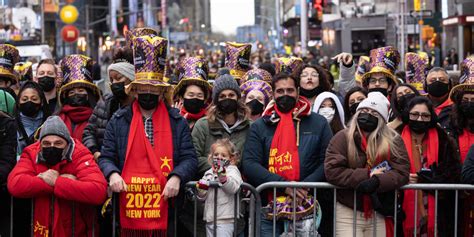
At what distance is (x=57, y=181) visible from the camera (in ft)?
25.1

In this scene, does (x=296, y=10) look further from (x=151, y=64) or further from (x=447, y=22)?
(x=151, y=64)

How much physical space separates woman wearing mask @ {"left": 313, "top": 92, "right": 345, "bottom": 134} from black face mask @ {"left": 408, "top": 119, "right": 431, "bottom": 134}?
41.1 inches

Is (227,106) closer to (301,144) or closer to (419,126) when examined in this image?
(301,144)

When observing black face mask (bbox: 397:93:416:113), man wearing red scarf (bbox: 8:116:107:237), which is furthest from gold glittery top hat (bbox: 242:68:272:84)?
man wearing red scarf (bbox: 8:116:107:237)

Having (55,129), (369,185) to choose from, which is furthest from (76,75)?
(369,185)

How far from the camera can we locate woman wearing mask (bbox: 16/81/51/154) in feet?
29.5

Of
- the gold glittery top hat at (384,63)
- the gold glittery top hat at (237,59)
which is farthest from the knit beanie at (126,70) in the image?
the gold glittery top hat at (237,59)

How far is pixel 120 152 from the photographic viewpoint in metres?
7.93

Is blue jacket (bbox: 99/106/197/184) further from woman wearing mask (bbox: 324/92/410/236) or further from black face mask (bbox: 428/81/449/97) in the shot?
black face mask (bbox: 428/81/449/97)

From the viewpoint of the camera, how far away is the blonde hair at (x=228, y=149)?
26.4ft

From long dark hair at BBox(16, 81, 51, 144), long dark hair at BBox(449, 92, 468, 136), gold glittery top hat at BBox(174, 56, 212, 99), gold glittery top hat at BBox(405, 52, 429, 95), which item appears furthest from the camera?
gold glittery top hat at BBox(405, 52, 429, 95)

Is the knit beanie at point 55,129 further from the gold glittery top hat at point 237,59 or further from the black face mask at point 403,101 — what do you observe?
the gold glittery top hat at point 237,59

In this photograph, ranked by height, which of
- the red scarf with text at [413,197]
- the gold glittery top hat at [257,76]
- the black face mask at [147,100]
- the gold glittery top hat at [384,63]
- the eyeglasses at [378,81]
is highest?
the gold glittery top hat at [384,63]

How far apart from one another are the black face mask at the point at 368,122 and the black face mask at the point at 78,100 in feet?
9.41
